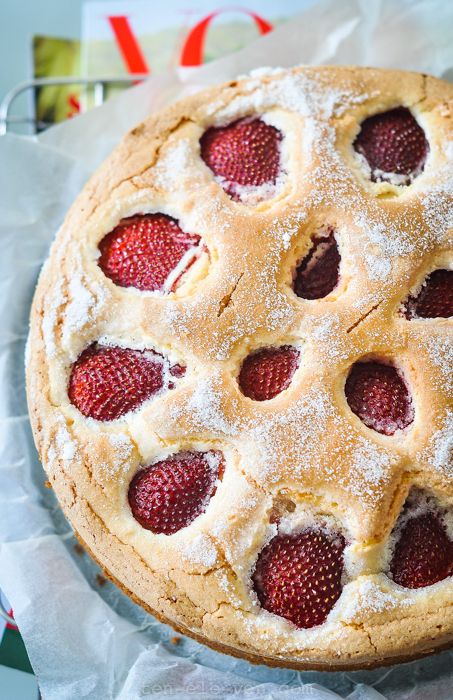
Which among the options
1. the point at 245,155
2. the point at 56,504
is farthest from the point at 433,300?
the point at 56,504

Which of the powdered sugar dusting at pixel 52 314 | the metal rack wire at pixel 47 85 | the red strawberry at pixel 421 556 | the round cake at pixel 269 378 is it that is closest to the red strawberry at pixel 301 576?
the round cake at pixel 269 378

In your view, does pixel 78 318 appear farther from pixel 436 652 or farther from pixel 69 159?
pixel 436 652

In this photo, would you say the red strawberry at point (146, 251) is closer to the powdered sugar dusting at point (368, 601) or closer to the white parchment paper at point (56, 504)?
the white parchment paper at point (56, 504)

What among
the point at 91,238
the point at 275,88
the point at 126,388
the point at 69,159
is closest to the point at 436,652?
the point at 126,388

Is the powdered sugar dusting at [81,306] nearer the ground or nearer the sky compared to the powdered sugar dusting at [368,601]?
nearer the sky

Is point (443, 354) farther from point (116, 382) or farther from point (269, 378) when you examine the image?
point (116, 382)

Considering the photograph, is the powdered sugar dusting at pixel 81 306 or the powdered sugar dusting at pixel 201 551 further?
the powdered sugar dusting at pixel 81 306
